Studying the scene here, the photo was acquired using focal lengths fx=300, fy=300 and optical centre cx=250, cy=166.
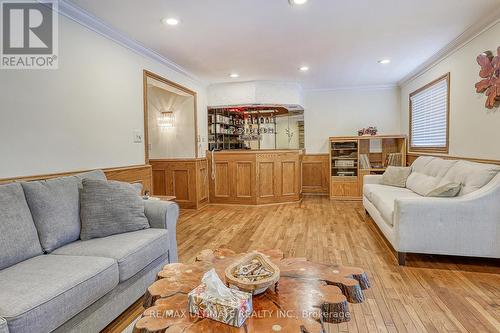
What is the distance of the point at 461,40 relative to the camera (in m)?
3.63

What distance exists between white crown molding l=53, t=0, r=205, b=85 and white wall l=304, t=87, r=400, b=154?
3.56 metres

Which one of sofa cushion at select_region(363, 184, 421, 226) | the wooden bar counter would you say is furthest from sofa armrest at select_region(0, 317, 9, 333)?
the wooden bar counter

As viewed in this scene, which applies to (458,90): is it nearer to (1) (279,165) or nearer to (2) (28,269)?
(1) (279,165)

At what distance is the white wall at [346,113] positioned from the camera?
6551 mm

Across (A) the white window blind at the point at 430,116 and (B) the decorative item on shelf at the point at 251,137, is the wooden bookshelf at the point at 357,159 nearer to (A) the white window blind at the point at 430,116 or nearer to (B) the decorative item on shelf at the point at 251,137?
(A) the white window blind at the point at 430,116

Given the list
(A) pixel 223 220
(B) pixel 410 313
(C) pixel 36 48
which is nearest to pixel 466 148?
(B) pixel 410 313

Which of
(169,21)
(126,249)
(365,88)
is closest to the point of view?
(126,249)

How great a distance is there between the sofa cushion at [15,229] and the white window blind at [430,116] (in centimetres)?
479

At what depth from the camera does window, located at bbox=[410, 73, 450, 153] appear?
14.0 ft

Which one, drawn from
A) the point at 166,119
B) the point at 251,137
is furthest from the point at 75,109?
the point at 251,137

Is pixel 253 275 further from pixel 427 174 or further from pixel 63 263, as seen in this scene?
pixel 427 174

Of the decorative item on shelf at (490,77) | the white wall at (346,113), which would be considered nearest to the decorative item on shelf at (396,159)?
the white wall at (346,113)

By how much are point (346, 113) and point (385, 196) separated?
3.47 m

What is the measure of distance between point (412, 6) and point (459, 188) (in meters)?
1.79
